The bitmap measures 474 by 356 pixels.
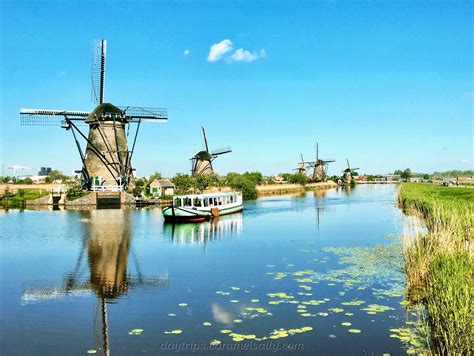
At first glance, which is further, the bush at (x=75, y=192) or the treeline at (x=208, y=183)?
the treeline at (x=208, y=183)

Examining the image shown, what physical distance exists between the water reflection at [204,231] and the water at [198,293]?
0.30m

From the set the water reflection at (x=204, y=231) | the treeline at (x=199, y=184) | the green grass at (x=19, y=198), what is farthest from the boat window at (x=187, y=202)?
the green grass at (x=19, y=198)

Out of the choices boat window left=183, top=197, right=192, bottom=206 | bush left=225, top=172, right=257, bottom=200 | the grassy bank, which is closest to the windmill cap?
boat window left=183, top=197, right=192, bottom=206

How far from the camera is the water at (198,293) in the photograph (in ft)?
31.3

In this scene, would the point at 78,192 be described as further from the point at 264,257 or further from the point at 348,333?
the point at 348,333

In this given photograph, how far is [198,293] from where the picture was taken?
1331 centimetres

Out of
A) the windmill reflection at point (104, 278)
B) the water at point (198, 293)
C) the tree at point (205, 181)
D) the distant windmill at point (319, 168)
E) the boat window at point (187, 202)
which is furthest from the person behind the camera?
the distant windmill at point (319, 168)

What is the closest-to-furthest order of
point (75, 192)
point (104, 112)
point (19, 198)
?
point (104, 112)
point (75, 192)
point (19, 198)

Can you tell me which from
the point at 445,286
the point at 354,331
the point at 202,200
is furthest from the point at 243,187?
the point at 445,286

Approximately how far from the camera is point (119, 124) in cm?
5247

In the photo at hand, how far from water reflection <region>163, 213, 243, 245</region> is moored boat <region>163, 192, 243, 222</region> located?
0.89 metres

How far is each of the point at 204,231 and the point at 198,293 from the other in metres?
16.0

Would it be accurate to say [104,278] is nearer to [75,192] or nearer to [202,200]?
[202,200]

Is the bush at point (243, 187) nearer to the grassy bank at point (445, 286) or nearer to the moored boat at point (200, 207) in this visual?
the moored boat at point (200, 207)
